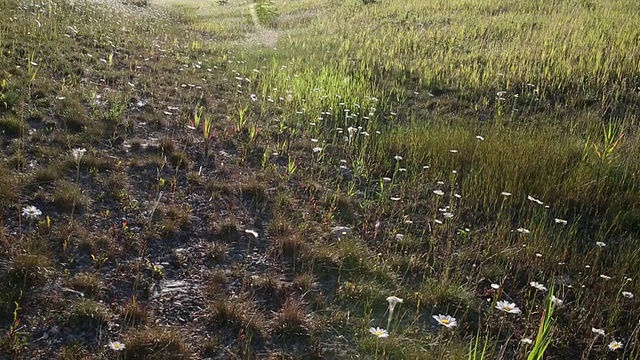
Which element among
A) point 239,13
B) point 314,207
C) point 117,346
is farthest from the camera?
point 239,13

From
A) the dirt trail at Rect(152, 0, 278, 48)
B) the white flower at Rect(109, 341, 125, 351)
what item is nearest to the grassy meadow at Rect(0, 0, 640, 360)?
the white flower at Rect(109, 341, 125, 351)

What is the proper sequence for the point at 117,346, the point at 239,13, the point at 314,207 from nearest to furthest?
the point at 117,346 < the point at 314,207 < the point at 239,13

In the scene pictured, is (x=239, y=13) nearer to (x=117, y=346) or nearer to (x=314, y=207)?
(x=314, y=207)

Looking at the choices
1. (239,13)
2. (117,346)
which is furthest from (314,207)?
(239,13)

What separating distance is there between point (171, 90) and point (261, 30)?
12266 mm

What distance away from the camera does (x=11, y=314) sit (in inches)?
129

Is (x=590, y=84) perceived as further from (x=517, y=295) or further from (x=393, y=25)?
(x=393, y=25)

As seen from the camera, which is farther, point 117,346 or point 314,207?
point 314,207

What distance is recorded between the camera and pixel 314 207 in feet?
18.0

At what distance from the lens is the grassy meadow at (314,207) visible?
11.8 ft

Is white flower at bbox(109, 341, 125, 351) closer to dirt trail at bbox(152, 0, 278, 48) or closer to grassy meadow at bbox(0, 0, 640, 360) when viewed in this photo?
grassy meadow at bbox(0, 0, 640, 360)

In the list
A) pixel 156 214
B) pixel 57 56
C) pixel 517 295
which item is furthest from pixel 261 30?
pixel 517 295

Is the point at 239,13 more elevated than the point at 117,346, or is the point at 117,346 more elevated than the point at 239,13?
the point at 239,13

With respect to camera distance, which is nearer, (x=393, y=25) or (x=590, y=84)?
(x=590, y=84)
